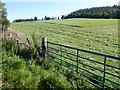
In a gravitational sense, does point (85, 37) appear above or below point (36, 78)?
below

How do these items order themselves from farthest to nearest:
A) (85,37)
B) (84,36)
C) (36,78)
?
1. (84,36)
2. (85,37)
3. (36,78)

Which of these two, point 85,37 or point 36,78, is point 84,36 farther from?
point 36,78

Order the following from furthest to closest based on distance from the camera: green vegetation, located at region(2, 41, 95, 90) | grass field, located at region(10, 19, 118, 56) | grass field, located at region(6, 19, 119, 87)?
grass field, located at region(10, 19, 118, 56)
grass field, located at region(6, 19, 119, 87)
green vegetation, located at region(2, 41, 95, 90)

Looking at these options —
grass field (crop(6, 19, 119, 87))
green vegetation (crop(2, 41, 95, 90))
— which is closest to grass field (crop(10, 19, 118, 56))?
grass field (crop(6, 19, 119, 87))

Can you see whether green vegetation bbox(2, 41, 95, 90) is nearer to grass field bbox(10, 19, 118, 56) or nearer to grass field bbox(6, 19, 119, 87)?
grass field bbox(6, 19, 119, 87)

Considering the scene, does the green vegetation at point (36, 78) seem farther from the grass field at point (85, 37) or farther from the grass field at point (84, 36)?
the grass field at point (84, 36)

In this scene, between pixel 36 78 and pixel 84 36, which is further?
pixel 84 36

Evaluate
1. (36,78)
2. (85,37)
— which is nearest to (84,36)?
(85,37)

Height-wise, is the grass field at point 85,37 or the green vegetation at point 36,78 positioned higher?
the green vegetation at point 36,78

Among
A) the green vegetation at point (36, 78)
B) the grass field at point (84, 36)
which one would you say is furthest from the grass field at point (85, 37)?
the green vegetation at point (36, 78)

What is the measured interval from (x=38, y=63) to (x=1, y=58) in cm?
153

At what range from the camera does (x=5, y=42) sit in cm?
1116

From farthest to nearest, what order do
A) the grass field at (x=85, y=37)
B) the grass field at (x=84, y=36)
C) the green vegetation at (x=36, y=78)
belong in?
the grass field at (x=84, y=36), the grass field at (x=85, y=37), the green vegetation at (x=36, y=78)

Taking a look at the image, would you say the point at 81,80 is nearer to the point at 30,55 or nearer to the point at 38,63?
the point at 38,63
